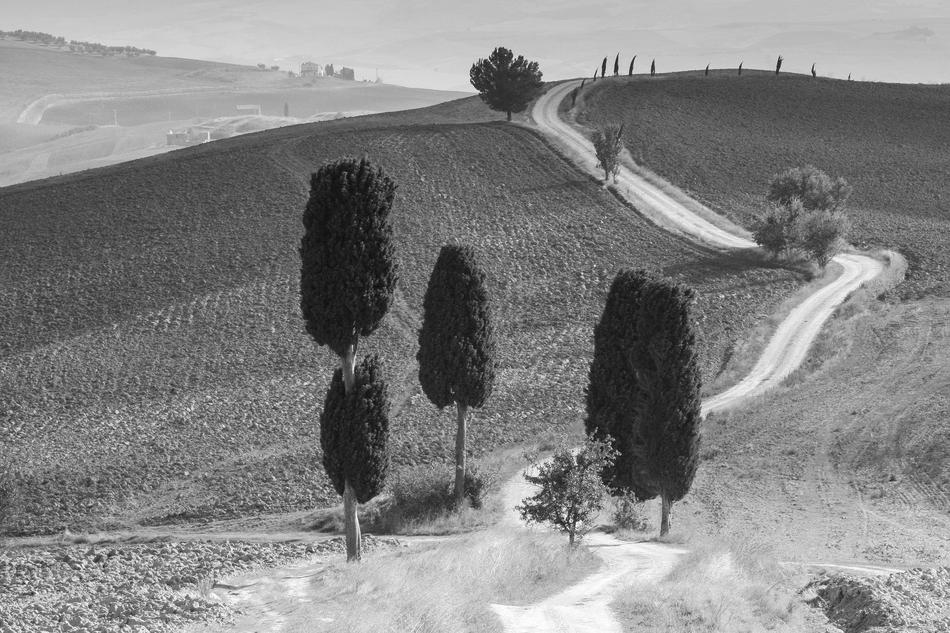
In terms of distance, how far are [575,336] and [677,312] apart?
87.9ft

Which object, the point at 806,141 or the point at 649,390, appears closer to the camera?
the point at 649,390

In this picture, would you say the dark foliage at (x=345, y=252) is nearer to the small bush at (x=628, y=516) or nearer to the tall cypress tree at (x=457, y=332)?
the tall cypress tree at (x=457, y=332)

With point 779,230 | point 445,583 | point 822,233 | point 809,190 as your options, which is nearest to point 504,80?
point 809,190

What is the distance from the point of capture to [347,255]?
2678 centimetres

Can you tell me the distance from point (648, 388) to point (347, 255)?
12306mm

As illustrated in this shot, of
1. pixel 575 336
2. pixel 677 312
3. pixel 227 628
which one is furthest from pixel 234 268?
pixel 227 628

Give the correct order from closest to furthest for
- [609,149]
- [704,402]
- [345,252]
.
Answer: [345,252] < [704,402] < [609,149]

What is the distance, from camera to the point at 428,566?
79.9ft

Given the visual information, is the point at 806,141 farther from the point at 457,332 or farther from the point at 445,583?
the point at 445,583

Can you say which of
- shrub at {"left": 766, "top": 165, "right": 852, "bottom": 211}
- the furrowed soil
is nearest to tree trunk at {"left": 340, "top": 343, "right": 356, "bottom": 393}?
the furrowed soil

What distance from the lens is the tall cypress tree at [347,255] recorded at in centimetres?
2683

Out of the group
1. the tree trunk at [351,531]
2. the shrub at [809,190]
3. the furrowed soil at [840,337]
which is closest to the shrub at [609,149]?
the furrowed soil at [840,337]

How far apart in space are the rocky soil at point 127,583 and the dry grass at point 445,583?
2.25 m

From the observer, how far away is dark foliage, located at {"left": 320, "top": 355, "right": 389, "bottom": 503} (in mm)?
27797
